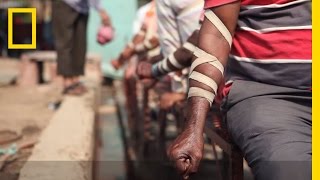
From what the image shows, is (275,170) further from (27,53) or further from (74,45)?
(27,53)

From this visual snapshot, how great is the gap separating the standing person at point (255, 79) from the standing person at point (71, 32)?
3.32m

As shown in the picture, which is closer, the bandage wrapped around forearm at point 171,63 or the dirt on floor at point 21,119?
the bandage wrapped around forearm at point 171,63

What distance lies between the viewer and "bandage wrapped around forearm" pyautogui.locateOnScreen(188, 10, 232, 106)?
1.96m

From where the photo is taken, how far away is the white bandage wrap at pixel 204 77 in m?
1.95

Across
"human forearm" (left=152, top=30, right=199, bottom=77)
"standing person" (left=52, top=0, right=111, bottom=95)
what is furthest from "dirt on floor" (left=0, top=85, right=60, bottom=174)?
"human forearm" (left=152, top=30, right=199, bottom=77)

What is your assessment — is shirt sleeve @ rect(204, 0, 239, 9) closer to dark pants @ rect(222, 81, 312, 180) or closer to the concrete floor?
dark pants @ rect(222, 81, 312, 180)

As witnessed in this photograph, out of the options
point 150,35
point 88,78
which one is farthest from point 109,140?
point 150,35

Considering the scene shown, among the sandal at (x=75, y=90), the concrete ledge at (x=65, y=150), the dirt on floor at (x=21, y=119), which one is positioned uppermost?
the concrete ledge at (x=65, y=150)

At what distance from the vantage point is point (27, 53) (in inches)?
362

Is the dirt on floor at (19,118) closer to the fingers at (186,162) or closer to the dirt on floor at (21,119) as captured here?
the dirt on floor at (21,119)

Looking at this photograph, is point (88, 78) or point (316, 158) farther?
point (88, 78)

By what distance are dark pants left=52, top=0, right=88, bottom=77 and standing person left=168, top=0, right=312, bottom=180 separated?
3.33 m

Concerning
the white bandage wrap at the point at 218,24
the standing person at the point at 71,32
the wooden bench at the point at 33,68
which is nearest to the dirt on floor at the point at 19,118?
the wooden bench at the point at 33,68

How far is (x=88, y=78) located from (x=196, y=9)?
14.4 ft
